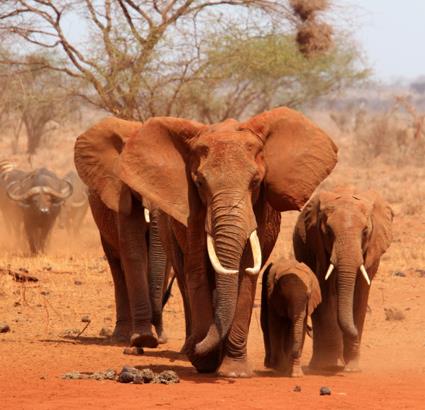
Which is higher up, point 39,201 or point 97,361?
point 39,201

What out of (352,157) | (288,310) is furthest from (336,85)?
(288,310)

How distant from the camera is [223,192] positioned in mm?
8430

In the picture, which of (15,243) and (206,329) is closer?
(206,329)

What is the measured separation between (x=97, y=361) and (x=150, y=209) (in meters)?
1.69

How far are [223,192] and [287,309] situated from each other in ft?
6.07

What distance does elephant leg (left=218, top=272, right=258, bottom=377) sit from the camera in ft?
29.2

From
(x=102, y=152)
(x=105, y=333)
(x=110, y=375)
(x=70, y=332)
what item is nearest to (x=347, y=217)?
(x=102, y=152)

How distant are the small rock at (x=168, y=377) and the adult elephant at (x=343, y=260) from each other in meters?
2.03

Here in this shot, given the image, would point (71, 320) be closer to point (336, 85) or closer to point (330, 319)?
point (330, 319)

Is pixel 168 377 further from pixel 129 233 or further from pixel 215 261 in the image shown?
pixel 129 233

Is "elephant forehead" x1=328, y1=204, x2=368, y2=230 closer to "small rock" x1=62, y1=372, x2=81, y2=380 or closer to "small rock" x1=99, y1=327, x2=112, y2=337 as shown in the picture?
"small rock" x1=62, y1=372, x2=81, y2=380

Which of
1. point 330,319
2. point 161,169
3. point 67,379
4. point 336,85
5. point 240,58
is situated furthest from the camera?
point 336,85

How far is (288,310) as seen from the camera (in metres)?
9.84

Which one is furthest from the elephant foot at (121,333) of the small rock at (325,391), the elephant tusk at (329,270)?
the small rock at (325,391)
